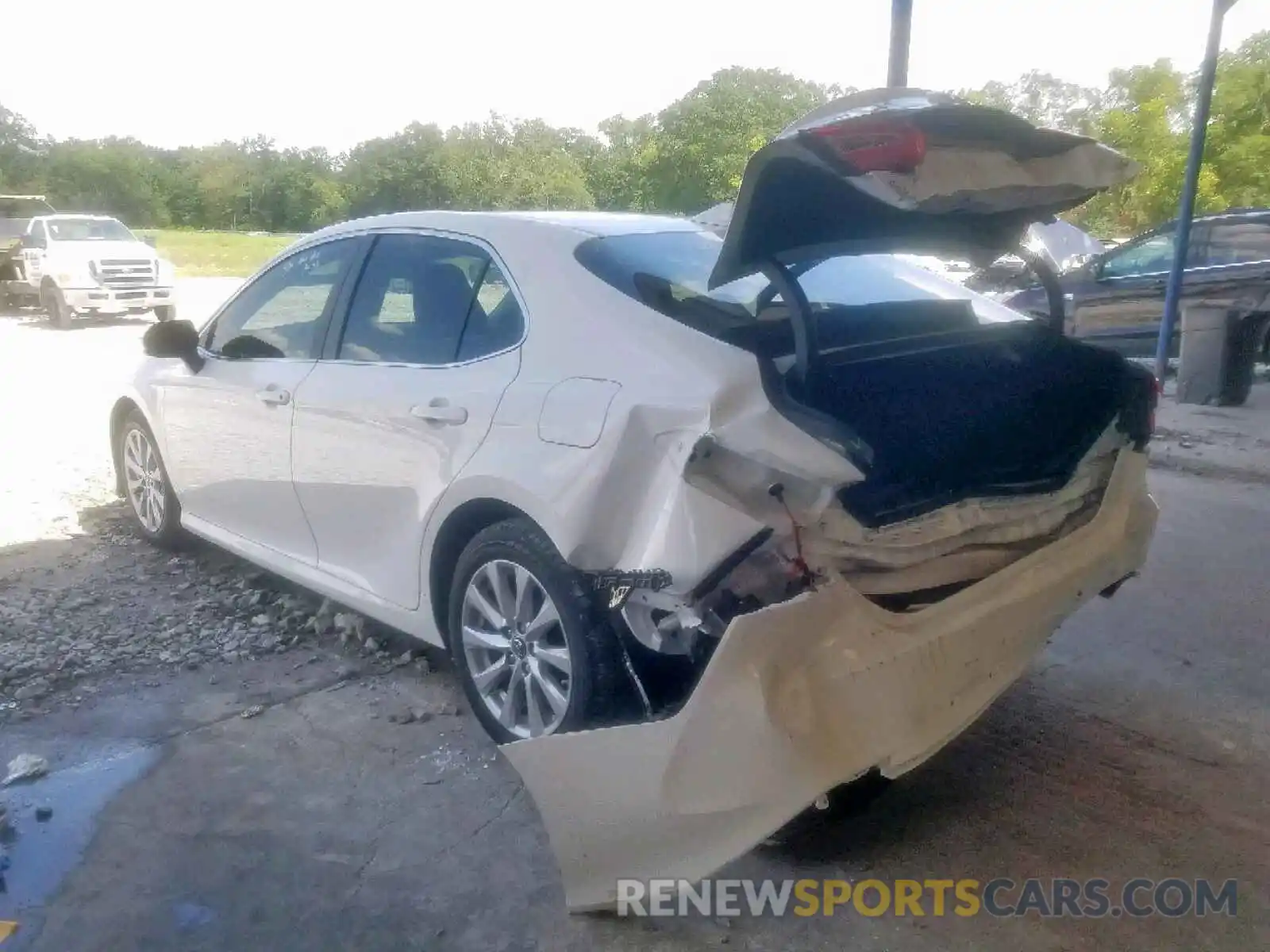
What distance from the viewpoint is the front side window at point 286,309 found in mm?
4340

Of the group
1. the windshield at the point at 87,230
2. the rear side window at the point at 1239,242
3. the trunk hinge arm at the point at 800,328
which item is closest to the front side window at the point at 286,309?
the trunk hinge arm at the point at 800,328

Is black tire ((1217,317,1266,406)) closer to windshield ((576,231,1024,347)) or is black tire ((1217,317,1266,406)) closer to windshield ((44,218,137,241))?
windshield ((576,231,1024,347))

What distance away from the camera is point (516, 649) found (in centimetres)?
344

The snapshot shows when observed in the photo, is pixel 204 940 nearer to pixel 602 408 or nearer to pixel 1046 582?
pixel 602 408

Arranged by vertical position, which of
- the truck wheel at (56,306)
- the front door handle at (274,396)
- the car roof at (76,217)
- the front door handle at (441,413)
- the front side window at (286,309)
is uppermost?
the car roof at (76,217)

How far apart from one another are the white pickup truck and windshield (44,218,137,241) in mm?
14

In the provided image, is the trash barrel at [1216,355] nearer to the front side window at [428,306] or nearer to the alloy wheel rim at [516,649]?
the front side window at [428,306]

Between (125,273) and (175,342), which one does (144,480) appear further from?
(125,273)

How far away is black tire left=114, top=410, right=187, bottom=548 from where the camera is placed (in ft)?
18.0

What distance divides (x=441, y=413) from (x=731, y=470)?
4.15 ft

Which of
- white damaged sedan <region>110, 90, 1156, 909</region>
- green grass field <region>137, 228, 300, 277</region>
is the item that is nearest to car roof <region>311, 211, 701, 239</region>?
white damaged sedan <region>110, 90, 1156, 909</region>

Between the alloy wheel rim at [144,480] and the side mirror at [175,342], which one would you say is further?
the alloy wheel rim at [144,480]

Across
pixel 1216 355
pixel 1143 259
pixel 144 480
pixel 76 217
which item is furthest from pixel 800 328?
pixel 76 217

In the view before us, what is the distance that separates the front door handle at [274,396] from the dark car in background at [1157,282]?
27.5 feet
